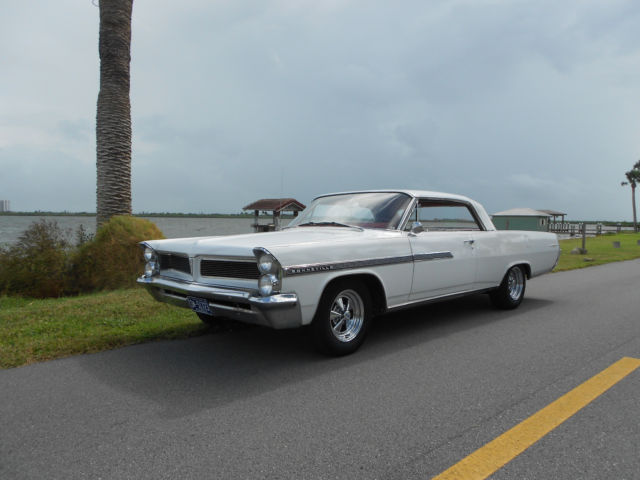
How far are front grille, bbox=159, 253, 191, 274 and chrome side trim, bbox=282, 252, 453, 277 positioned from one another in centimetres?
115

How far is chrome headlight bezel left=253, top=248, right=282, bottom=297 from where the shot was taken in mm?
3652

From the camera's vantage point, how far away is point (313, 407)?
3.12 meters

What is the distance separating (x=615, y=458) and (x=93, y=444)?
279 centimetres

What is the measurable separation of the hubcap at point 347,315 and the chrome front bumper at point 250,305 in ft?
1.74

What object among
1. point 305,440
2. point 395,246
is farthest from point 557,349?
point 305,440

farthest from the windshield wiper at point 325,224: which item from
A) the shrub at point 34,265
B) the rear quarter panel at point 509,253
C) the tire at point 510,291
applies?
the shrub at point 34,265

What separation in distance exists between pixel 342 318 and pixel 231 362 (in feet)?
3.46

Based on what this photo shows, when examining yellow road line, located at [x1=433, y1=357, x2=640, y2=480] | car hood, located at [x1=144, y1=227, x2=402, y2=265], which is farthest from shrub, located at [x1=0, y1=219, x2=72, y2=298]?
yellow road line, located at [x1=433, y1=357, x2=640, y2=480]

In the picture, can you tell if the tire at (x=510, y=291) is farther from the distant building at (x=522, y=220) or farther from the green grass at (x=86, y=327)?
the distant building at (x=522, y=220)

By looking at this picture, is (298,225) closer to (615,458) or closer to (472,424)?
(472,424)

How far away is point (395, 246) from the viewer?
4.63 m

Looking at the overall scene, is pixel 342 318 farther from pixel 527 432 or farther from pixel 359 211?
pixel 527 432

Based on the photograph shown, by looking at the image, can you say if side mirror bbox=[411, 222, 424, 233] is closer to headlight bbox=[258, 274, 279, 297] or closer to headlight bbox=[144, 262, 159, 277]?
headlight bbox=[258, 274, 279, 297]

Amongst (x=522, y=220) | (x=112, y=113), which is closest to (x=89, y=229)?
(x=112, y=113)
